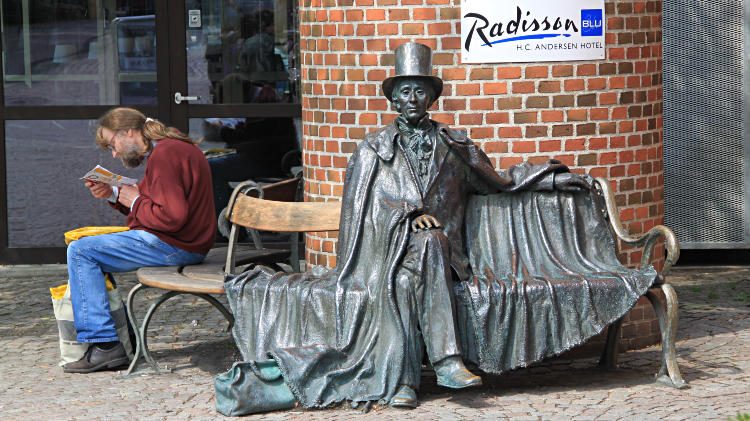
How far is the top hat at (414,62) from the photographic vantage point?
278 inches

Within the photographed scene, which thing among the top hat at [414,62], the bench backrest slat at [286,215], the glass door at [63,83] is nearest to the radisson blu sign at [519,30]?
the top hat at [414,62]

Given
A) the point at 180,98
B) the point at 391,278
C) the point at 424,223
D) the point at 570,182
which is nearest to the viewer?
the point at 391,278

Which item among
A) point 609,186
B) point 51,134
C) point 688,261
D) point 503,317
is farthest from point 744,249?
point 51,134

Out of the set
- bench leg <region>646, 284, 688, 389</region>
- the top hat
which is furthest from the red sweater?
bench leg <region>646, 284, 688, 389</region>

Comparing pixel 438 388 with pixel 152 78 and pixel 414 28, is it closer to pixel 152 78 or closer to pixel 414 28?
pixel 414 28

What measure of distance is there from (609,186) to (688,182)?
3.05m

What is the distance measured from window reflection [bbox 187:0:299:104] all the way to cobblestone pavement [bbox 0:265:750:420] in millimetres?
2227

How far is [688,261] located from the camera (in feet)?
35.1

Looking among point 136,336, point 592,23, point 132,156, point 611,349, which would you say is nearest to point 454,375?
point 611,349

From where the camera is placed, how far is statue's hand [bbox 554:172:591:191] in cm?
745

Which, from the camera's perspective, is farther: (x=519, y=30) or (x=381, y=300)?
(x=519, y=30)

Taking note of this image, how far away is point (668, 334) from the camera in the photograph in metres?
7.02

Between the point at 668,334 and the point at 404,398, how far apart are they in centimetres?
127

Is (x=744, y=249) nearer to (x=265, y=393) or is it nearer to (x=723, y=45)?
(x=723, y=45)
